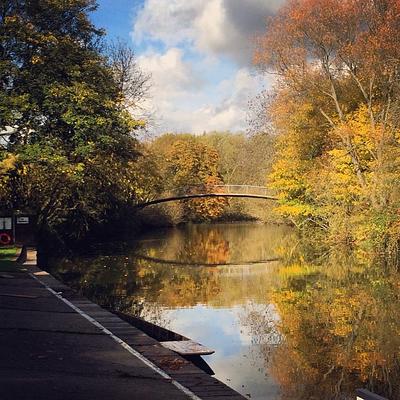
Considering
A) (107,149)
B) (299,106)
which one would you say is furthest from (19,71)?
(299,106)

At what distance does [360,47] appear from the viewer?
25891mm

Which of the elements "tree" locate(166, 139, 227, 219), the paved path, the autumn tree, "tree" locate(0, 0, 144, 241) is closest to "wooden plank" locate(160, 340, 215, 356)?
the paved path

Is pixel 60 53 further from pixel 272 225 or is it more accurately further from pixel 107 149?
pixel 272 225

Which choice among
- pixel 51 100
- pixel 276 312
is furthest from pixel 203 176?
pixel 276 312

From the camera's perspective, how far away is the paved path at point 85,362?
6.59m

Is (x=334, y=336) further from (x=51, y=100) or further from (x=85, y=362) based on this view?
(x=51, y=100)

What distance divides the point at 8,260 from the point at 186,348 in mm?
11876

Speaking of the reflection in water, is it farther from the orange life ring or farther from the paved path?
the orange life ring

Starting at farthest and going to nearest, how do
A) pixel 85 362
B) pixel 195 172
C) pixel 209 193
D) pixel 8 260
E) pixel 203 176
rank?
1. pixel 203 176
2. pixel 195 172
3. pixel 209 193
4. pixel 8 260
5. pixel 85 362

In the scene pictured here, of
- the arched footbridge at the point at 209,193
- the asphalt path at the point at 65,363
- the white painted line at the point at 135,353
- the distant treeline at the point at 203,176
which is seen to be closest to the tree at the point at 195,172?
the distant treeline at the point at 203,176

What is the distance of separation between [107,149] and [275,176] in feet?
39.2

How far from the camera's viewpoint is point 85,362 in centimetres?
786

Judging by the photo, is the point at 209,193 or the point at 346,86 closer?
the point at 346,86

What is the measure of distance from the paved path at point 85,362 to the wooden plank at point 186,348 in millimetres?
540
